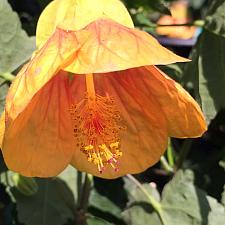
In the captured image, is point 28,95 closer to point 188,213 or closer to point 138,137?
point 138,137

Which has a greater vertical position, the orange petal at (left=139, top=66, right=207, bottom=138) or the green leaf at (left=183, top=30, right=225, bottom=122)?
the orange petal at (left=139, top=66, right=207, bottom=138)

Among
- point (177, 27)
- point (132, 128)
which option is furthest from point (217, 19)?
point (177, 27)

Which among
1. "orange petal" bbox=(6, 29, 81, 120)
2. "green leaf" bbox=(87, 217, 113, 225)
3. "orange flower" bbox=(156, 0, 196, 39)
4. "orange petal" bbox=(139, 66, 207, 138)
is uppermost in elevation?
"orange petal" bbox=(6, 29, 81, 120)

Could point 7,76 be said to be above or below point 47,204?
above

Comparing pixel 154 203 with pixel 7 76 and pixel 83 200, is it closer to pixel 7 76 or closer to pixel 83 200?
pixel 83 200

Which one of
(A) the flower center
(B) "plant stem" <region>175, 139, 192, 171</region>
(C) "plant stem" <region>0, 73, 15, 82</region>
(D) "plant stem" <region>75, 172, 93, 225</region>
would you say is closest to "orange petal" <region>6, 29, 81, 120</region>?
(A) the flower center

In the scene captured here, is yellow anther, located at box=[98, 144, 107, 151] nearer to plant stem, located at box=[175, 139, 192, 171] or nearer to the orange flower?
plant stem, located at box=[175, 139, 192, 171]
